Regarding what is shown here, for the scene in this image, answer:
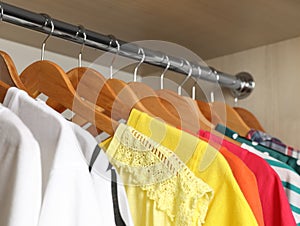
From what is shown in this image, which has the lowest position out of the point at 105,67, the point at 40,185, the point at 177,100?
the point at 40,185

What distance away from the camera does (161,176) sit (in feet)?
2.63

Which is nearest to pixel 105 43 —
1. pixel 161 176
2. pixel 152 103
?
pixel 152 103

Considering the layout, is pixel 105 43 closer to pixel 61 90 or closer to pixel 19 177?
pixel 61 90

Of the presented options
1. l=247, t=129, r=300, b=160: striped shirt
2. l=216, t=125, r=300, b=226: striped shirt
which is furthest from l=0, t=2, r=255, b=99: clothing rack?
l=216, t=125, r=300, b=226: striped shirt

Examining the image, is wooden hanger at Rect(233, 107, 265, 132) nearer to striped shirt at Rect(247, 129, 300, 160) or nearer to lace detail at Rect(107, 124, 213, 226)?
striped shirt at Rect(247, 129, 300, 160)

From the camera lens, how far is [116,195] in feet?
2.47

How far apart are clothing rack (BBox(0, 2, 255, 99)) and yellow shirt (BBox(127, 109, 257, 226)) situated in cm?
20

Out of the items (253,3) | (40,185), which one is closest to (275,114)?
(253,3)

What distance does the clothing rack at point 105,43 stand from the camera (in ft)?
2.97

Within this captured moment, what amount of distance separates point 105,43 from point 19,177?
411 millimetres

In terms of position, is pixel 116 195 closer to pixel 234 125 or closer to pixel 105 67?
pixel 234 125

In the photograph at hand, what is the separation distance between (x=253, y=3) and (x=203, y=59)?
0.36 m

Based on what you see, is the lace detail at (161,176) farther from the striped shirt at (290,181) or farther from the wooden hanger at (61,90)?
the striped shirt at (290,181)

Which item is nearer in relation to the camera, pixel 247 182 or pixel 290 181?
pixel 247 182
